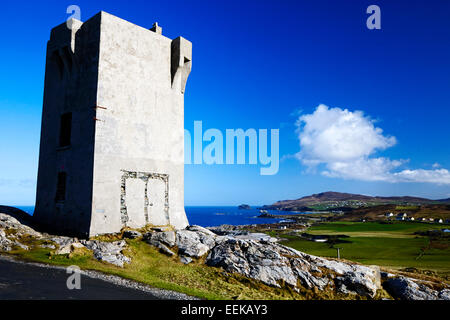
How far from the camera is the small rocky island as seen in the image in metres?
16.7

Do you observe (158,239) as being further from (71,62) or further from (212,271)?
(71,62)

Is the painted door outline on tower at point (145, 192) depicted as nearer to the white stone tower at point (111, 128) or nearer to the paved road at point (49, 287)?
the white stone tower at point (111, 128)

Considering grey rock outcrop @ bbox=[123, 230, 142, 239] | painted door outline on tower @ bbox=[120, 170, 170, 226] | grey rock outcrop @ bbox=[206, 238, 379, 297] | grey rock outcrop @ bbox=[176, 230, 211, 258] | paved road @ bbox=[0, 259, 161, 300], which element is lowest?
grey rock outcrop @ bbox=[206, 238, 379, 297]

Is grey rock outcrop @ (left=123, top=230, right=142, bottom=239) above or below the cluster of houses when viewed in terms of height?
above

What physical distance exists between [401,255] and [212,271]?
61.4 meters

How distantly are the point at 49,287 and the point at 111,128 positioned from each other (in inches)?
430

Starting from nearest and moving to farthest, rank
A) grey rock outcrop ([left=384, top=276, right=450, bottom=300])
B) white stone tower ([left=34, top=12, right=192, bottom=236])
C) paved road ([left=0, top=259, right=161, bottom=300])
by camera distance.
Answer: paved road ([left=0, top=259, right=161, bottom=300]) < grey rock outcrop ([left=384, top=276, right=450, bottom=300]) < white stone tower ([left=34, top=12, right=192, bottom=236])

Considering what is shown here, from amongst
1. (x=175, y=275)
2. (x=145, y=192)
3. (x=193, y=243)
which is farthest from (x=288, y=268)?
(x=145, y=192)

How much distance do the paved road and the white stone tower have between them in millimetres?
5319

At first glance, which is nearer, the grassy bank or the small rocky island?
the grassy bank

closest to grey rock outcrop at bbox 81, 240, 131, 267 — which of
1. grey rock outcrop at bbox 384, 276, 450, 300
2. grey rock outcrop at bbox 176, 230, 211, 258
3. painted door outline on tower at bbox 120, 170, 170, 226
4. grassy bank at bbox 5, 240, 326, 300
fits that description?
grassy bank at bbox 5, 240, 326, 300

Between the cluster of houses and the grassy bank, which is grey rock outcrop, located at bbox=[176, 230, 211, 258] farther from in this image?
the cluster of houses

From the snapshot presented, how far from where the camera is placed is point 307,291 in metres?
16.8

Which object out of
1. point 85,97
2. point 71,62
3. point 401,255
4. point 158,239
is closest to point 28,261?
point 158,239
